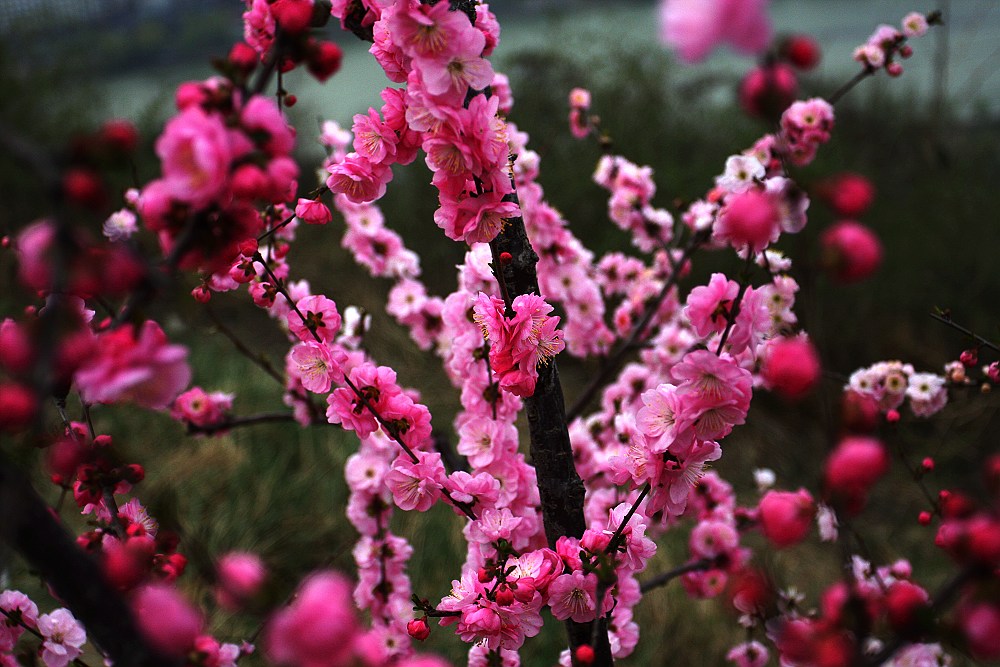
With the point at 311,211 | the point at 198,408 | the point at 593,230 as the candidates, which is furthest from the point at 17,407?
the point at 593,230

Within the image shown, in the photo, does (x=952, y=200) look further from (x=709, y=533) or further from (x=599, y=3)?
(x=709, y=533)

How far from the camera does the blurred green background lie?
2.37 meters

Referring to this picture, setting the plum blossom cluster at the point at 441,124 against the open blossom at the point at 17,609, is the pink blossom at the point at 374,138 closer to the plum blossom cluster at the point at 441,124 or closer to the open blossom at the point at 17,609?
the plum blossom cluster at the point at 441,124

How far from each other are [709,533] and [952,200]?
9.74 feet

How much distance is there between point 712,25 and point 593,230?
3237 millimetres

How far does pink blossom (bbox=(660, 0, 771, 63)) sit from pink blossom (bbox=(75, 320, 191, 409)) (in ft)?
1.12

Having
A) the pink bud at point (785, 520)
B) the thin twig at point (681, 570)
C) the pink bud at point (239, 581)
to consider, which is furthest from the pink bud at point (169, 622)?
the thin twig at point (681, 570)

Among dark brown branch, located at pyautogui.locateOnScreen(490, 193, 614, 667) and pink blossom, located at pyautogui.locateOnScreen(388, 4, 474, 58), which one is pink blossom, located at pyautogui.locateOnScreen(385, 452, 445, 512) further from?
pink blossom, located at pyautogui.locateOnScreen(388, 4, 474, 58)

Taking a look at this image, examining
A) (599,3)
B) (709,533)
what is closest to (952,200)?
(599,3)

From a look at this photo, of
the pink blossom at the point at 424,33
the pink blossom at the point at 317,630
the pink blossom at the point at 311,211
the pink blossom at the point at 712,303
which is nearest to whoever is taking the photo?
the pink blossom at the point at 317,630

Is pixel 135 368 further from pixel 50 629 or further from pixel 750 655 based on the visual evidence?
pixel 750 655

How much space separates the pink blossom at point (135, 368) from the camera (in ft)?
1.37

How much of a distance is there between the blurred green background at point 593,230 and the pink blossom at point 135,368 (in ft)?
4.07

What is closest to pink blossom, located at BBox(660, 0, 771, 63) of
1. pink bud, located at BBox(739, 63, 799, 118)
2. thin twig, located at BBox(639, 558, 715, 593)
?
pink bud, located at BBox(739, 63, 799, 118)
